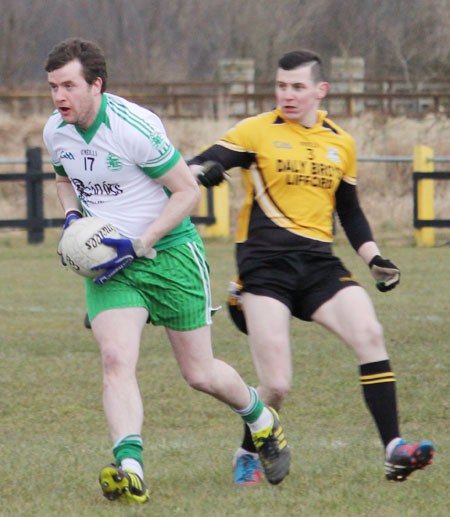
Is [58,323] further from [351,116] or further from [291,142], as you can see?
[351,116]

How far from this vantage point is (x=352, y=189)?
18.3 ft

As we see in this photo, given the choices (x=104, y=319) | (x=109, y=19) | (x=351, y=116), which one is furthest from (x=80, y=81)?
(x=109, y=19)

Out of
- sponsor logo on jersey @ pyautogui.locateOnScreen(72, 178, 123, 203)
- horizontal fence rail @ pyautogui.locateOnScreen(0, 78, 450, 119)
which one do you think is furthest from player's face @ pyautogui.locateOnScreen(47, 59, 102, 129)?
horizontal fence rail @ pyautogui.locateOnScreen(0, 78, 450, 119)

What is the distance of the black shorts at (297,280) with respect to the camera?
A: 5254mm

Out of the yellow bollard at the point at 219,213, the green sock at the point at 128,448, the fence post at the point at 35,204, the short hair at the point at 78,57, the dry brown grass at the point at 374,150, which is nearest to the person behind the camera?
the green sock at the point at 128,448

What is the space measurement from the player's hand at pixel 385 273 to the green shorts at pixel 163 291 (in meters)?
0.92

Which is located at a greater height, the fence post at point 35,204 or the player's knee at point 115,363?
the player's knee at point 115,363

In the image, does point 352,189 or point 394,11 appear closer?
point 352,189

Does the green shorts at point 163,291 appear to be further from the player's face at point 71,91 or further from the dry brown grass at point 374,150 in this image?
the dry brown grass at point 374,150

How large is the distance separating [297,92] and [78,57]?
1184 millimetres

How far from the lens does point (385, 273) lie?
5406mm

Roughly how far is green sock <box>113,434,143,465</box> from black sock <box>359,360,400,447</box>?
110 centimetres

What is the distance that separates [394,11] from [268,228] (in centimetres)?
4656

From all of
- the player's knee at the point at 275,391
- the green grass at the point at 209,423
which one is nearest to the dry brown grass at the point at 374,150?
the green grass at the point at 209,423
